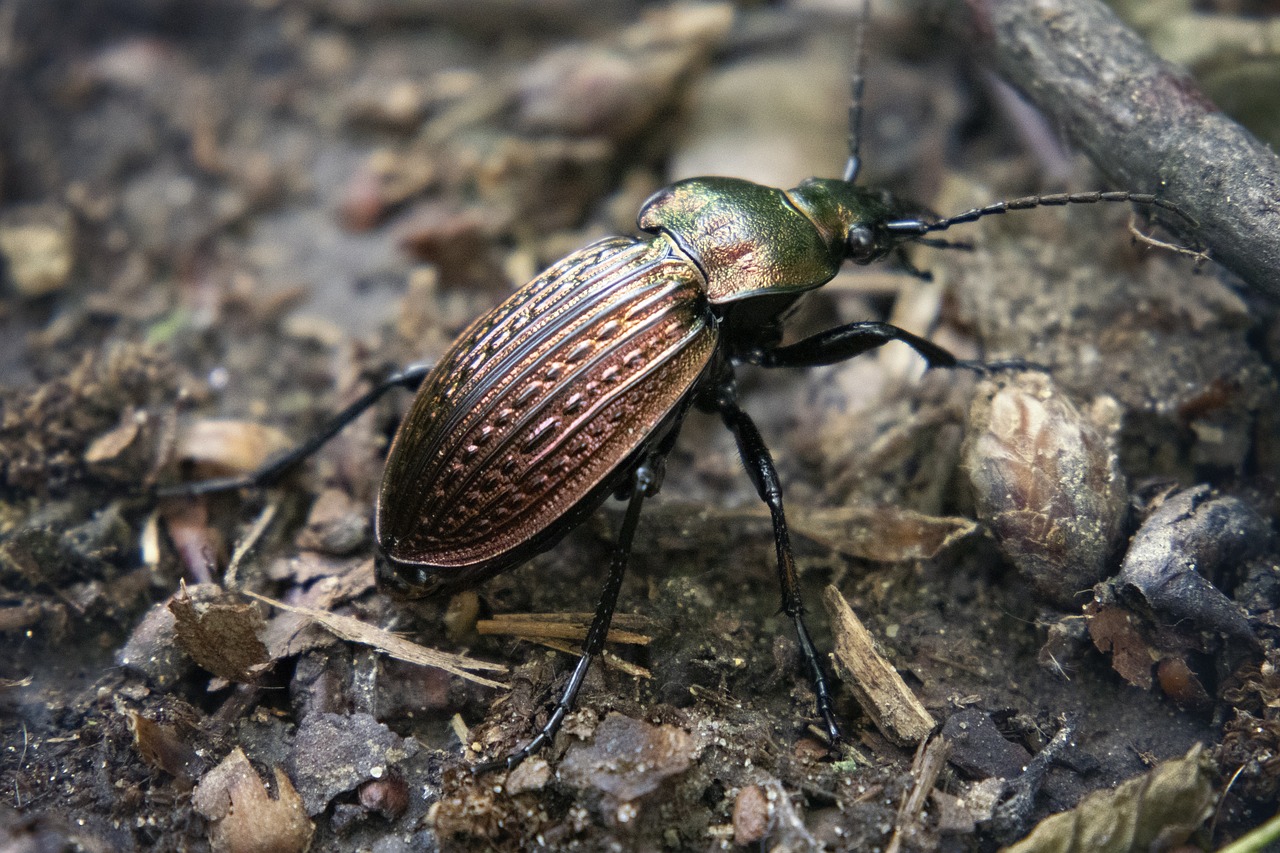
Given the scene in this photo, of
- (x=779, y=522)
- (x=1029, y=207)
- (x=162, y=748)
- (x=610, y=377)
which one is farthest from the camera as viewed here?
(x=1029, y=207)

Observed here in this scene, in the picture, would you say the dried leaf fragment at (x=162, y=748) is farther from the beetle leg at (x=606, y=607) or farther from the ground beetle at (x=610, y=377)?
the beetle leg at (x=606, y=607)

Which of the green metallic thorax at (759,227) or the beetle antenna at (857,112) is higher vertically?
the beetle antenna at (857,112)

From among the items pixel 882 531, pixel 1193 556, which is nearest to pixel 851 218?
pixel 882 531

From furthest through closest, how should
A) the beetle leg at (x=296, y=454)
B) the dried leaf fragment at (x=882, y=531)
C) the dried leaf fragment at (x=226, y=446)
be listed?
the dried leaf fragment at (x=226, y=446) < the beetle leg at (x=296, y=454) < the dried leaf fragment at (x=882, y=531)

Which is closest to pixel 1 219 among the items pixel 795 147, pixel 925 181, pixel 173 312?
pixel 173 312

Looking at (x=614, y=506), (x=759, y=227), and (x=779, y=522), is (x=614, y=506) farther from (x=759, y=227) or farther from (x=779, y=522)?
(x=759, y=227)

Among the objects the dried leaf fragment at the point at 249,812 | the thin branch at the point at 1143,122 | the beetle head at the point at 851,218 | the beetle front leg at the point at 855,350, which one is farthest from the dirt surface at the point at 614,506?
the beetle head at the point at 851,218
